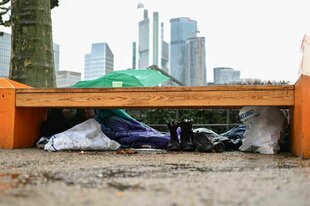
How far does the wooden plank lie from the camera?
11.2 ft

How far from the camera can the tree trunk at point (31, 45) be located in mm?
5430

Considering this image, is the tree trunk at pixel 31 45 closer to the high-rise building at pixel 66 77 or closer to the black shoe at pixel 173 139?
the black shoe at pixel 173 139

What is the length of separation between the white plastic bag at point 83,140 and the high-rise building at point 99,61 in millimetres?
6361

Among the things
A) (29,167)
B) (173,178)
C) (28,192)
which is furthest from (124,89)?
(28,192)

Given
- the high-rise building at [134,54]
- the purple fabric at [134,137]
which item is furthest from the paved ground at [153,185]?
the high-rise building at [134,54]

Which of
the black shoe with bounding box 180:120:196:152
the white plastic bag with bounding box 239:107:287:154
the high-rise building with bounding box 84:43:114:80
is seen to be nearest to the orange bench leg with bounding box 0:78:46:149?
the black shoe with bounding box 180:120:196:152

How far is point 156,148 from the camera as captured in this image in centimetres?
434

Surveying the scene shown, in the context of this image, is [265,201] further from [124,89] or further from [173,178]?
[124,89]

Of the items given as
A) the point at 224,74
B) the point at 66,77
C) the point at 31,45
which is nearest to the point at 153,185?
the point at 31,45

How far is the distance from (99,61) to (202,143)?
8.25 m

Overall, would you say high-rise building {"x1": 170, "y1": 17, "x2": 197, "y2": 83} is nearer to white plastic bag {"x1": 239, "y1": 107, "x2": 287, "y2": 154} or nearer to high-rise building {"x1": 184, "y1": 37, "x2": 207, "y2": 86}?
high-rise building {"x1": 184, "y1": 37, "x2": 207, "y2": 86}

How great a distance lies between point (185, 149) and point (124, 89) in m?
0.90

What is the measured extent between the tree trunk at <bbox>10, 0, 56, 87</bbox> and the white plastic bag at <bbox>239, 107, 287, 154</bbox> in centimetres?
294

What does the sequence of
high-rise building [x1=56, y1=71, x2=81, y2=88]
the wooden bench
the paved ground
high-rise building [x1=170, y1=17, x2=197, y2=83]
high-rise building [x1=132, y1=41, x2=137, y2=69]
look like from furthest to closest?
high-rise building [x1=170, y1=17, x2=197, y2=83]
high-rise building [x1=132, y1=41, x2=137, y2=69]
high-rise building [x1=56, y1=71, x2=81, y2=88]
the wooden bench
the paved ground
